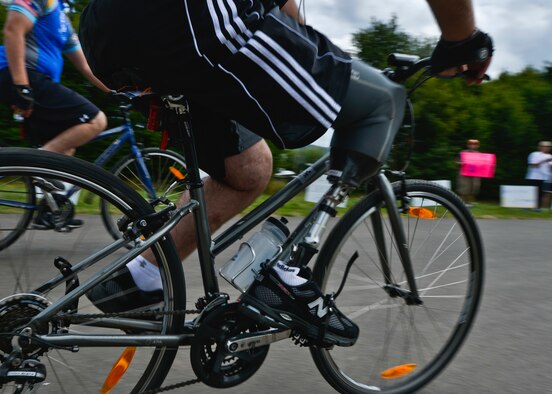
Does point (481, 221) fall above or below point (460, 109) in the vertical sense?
below

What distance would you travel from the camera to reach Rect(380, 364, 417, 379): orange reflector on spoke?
9.35 feet

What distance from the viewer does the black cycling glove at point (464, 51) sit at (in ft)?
7.18

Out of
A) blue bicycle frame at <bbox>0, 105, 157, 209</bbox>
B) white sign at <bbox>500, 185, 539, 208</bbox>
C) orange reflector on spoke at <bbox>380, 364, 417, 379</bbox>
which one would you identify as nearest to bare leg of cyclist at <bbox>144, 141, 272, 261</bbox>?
orange reflector on spoke at <bbox>380, 364, 417, 379</bbox>

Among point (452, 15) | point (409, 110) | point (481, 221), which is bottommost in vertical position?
point (481, 221)

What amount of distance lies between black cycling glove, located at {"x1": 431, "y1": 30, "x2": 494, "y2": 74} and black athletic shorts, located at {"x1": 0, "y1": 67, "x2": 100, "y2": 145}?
9.96ft

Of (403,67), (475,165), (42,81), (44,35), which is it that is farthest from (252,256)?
(475,165)

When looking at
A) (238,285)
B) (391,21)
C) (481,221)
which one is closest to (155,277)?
(238,285)

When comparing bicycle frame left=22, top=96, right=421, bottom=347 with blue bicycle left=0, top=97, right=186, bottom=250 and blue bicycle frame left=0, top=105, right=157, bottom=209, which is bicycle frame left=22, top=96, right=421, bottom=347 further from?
blue bicycle frame left=0, top=105, right=157, bottom=209

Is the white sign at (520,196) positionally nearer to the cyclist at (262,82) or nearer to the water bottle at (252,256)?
the cyclist at (262,82)

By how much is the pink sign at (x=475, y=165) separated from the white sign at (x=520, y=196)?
2.31 feet

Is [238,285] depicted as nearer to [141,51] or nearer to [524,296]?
[141,51]

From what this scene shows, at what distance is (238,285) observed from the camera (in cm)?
231

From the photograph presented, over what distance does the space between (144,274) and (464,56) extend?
1.30 m

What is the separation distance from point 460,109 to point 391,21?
7068 mm
